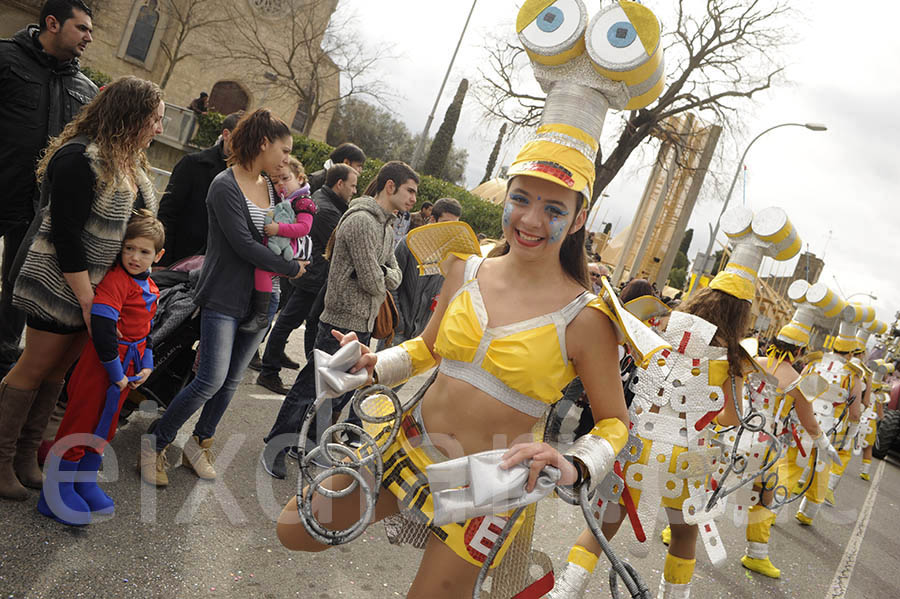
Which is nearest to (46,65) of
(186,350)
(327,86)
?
(186,350)

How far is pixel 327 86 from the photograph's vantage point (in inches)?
1224

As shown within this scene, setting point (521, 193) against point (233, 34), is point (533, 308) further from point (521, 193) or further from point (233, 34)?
point (233, 34)

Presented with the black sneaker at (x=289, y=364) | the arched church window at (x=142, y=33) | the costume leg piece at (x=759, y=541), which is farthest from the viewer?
the arched church window at (x=142, y=33)

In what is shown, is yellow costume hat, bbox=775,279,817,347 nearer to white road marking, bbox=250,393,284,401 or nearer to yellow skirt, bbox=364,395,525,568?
white road marking, bbox=250,393,284,401

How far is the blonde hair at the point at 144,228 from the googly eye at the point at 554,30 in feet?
6.48

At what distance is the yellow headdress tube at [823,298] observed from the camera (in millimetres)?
7172

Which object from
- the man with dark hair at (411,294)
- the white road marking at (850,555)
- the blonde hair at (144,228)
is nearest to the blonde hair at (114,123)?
the blonde hair at (144,228)

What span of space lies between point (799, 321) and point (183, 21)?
90.8ft

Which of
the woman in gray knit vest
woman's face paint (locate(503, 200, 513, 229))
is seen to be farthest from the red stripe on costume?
the woman in gray knit vest

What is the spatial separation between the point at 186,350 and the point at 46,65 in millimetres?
1827

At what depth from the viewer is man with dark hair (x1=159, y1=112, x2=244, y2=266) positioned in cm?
454

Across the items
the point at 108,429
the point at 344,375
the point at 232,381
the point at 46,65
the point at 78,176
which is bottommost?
the point at 108,429

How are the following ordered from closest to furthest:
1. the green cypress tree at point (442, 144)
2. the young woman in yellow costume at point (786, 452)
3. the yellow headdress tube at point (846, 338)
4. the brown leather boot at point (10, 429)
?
the brown leather boot at point (10, 429) → the young woman in yellow costume at point (786, 452) → the yellow headdress tube at point (846, 338) → the green cypress tree at point (442, 144)

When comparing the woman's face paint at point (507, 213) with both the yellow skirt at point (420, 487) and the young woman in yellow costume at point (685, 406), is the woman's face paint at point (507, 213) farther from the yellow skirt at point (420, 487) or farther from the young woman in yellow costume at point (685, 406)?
the young woman in yellow costume at point (685, 406)
